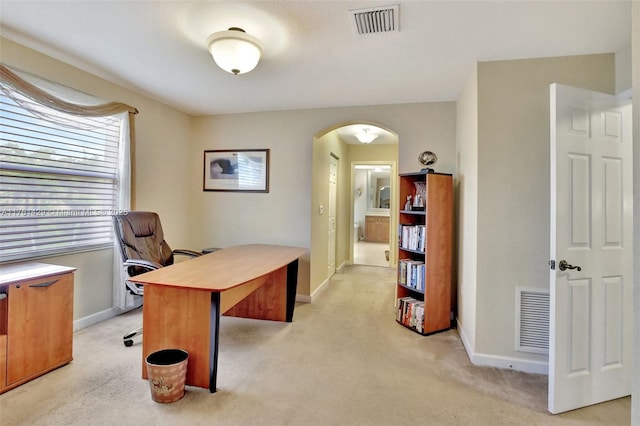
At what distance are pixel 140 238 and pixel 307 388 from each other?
80.4 inches

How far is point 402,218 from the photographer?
3.35 meters

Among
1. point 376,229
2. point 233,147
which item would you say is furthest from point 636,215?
point 376,229

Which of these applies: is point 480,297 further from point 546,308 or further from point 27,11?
point 27,11

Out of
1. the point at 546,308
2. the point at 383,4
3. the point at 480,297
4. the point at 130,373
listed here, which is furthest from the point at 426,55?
the point at 130,373

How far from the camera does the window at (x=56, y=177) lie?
2.30 meters

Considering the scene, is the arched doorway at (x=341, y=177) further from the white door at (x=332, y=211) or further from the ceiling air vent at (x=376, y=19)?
the ceiling air vent at (x=376, y=19)

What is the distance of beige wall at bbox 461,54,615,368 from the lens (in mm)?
2262

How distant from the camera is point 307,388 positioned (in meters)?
1.98

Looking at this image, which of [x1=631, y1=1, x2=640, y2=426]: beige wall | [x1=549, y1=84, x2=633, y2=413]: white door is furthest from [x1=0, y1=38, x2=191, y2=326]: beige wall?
[x1=549, y1=84, x2=633, y2=413]: white door

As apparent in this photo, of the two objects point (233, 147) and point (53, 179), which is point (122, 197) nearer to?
point (53, 179)

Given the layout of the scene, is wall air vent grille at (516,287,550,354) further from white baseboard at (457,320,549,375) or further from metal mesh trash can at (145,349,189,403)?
metal mesh trash can at (145,349,189,403)

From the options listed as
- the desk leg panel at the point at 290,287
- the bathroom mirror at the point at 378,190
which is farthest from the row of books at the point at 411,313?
the bathroom mirror at the point at 378,190

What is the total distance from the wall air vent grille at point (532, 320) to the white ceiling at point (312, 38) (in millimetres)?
1810

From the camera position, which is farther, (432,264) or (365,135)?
(365,135)
